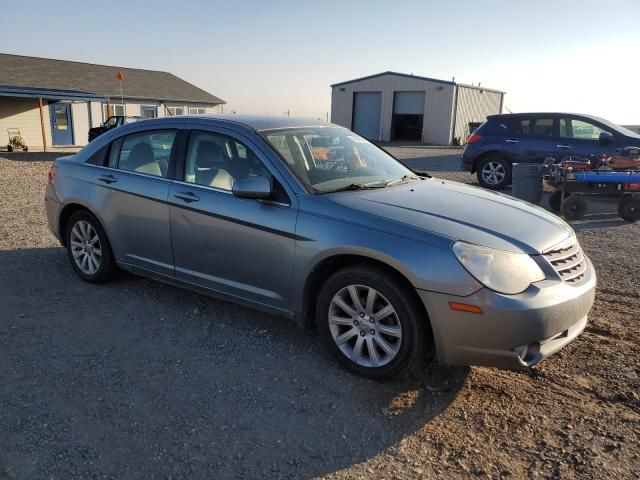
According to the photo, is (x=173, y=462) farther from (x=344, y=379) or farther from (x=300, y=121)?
(x=300, y=121)

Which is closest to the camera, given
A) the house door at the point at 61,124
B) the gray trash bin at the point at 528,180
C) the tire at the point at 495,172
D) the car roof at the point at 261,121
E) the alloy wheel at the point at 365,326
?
the alloy wheel at the point at 365,326

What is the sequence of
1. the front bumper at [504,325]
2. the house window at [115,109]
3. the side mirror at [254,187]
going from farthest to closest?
the house window at [115,109], the side mirror at [254,187], the front bumper at [504,325]

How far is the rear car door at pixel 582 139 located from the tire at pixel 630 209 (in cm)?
264

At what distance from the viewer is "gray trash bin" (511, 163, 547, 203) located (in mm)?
9477

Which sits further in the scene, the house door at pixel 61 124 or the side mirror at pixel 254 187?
the house door at pixel 61 124

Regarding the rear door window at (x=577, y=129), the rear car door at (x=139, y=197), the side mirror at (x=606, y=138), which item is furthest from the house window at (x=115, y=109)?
the rear car door at (x=139, y=197)

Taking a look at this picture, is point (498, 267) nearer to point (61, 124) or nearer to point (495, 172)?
point (495, 172)

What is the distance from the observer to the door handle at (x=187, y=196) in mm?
4164

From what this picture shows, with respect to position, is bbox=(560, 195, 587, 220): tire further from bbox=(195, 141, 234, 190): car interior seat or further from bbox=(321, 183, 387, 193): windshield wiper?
bbox=(195, 141, 234, 190): car interior seat

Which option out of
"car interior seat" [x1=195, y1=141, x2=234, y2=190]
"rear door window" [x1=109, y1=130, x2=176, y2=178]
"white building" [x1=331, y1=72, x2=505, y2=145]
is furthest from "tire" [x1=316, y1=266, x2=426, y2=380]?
"white building" [x1=331, y1=72, x2=505, y2=145]

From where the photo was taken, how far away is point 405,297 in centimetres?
318

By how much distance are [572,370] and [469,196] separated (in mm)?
1427

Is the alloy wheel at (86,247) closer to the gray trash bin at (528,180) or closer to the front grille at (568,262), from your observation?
the front grille at (568,262)

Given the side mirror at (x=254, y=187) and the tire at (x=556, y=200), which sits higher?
the side mirror at (x=254, y=187)
